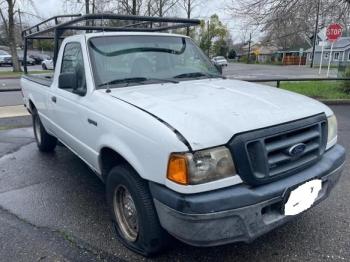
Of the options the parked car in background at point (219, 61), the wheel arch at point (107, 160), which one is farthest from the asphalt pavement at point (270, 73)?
the wheel arch at point (107, 160)

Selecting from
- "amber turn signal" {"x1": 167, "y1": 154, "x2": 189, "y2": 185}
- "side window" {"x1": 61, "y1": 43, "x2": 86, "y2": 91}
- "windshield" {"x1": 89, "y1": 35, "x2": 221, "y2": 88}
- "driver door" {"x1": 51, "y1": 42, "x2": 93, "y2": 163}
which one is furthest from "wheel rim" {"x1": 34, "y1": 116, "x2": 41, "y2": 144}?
"amber turn signal" {"x1": 167, "y1": 154, "x2": 189, "y2": 185}

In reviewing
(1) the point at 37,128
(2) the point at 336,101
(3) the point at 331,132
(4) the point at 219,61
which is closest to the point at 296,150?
(3) the point at 331,132

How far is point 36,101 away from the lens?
532cm

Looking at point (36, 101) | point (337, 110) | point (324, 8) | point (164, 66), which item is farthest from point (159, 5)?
point (164, 66)

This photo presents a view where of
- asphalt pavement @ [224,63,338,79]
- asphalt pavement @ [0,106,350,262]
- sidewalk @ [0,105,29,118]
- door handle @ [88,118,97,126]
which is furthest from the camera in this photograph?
asphalt pavement @ [224,63,338,79]

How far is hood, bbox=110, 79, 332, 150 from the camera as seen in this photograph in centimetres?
233

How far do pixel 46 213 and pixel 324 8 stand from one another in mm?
12227

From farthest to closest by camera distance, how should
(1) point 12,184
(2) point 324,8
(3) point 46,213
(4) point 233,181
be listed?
1. (2) point 324,8
2. (1) point 12,184
3. (3) point 46,213
4. (4) point 233,181

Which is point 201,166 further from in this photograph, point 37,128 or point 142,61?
point 37,128

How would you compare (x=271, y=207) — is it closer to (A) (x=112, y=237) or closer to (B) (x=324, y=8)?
(A) (x=112, y=237)

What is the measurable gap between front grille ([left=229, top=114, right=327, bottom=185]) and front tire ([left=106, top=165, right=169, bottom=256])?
0.75 meters

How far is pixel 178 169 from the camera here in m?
2.28

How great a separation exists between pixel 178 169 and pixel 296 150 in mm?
909

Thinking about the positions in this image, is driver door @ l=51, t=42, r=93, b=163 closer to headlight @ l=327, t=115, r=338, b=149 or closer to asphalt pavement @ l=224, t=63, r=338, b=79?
headlight @ l=327, t=115, r=338, b=149
